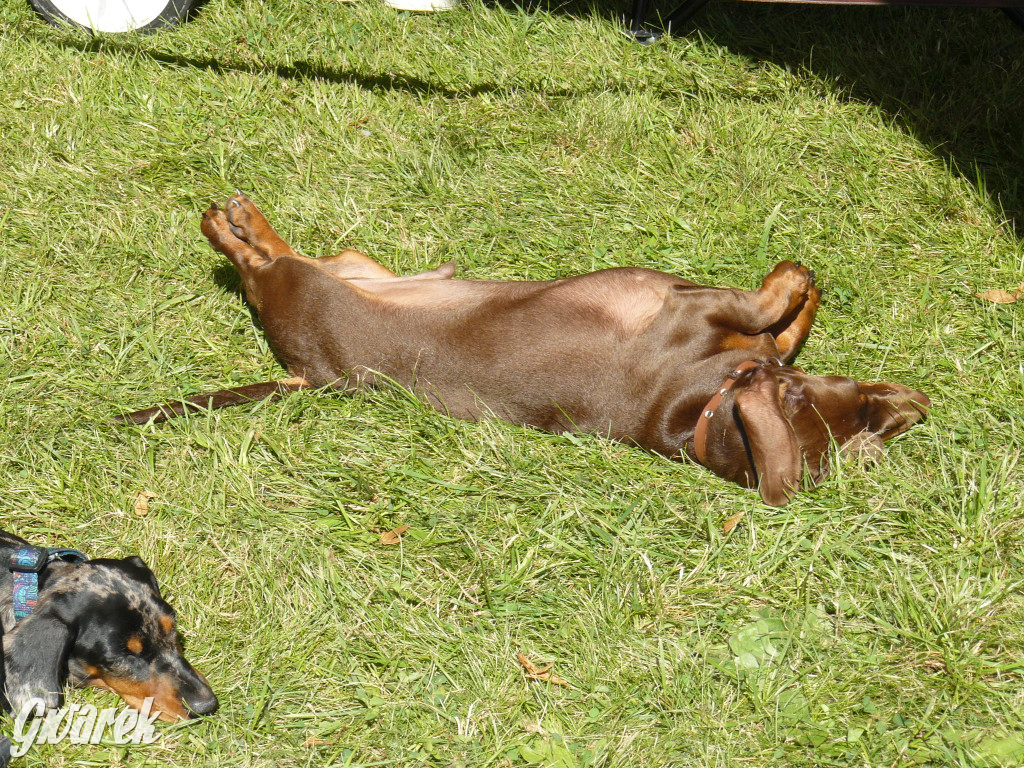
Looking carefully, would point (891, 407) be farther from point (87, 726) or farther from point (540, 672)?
point (87, 726)

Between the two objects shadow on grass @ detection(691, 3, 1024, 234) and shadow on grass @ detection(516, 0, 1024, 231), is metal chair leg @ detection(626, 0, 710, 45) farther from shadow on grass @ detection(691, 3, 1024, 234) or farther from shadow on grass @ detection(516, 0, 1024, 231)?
shadow on grass @ detection(691, 3, 1024, 234)

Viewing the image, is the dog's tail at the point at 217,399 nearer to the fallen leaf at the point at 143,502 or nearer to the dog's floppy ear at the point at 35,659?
the fallen leaf at the point at 143,502

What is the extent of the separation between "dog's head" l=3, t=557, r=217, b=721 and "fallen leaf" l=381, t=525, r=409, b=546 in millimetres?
763

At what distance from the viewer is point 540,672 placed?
302 centimetres

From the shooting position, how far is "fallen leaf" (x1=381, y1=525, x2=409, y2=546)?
132 inches

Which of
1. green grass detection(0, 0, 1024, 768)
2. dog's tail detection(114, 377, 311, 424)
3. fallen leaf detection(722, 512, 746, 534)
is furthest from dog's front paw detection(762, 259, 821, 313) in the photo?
dog's tail detection(114, 377, 311, 424)

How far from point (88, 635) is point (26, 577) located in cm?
26

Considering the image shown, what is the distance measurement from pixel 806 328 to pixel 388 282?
175 centimetres

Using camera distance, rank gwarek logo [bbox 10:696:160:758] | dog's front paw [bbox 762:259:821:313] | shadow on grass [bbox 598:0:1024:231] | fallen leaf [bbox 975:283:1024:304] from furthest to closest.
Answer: shadow on grass [bbox 598:0:1024:231], fallen leaf [bbox 975:283:1024:304], dog's front paw [bbox 762:259:821:313], gwarek logo [bbox 10:696:160:758]

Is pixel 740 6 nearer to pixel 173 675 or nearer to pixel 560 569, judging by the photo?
pixel 560 569

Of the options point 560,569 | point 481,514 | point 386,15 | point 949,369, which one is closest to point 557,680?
point 560,569

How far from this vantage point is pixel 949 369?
12.1 ft

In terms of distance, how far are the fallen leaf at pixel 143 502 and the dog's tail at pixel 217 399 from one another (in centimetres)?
30

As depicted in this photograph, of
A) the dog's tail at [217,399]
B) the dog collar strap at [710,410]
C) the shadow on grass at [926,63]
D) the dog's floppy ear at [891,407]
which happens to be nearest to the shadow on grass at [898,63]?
the shadow on grass at [926,63]
